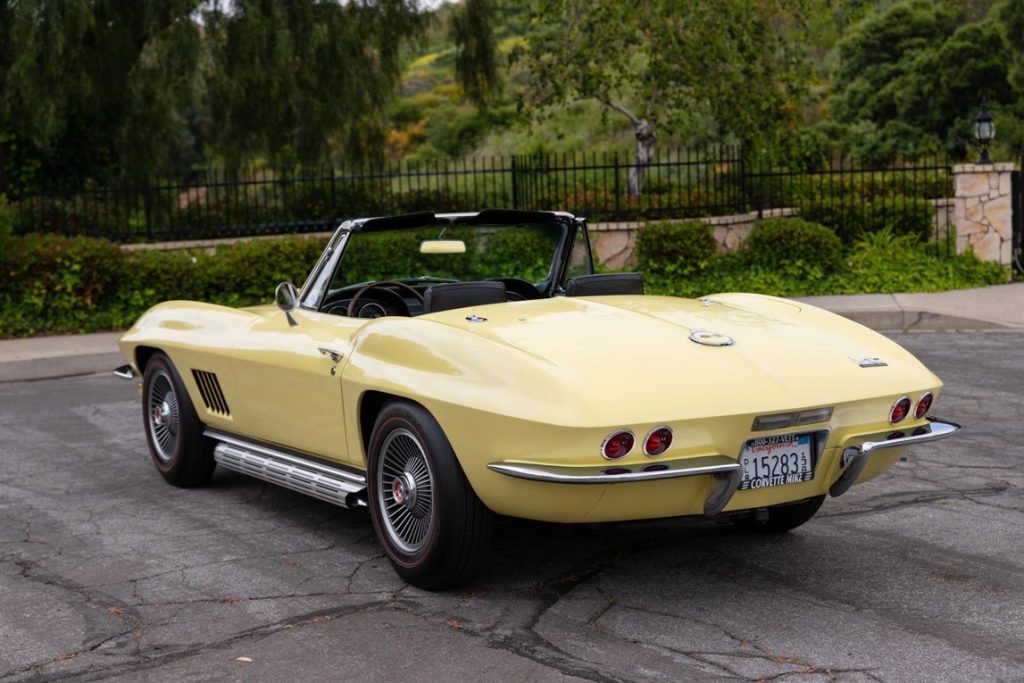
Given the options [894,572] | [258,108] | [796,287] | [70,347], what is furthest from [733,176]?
[894,572]

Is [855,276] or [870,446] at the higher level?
[870,446]

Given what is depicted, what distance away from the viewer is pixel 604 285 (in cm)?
638

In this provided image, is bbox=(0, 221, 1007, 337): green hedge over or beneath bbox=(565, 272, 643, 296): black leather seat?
beneath

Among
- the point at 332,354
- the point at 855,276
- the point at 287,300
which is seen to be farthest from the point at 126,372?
the point at 855,276

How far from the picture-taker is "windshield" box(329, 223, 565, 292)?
257 inches

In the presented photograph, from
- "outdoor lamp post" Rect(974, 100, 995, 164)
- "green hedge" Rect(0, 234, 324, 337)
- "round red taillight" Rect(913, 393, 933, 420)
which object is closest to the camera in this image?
"round red taillight" Rect(913, 393, 933, 420)

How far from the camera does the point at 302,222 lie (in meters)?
18.1

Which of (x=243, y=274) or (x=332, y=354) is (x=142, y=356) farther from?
(x=243, y=274)

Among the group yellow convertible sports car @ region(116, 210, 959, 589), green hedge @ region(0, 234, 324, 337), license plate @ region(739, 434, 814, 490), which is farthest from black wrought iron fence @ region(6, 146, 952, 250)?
license plate @ region(739, 434, 814, 490)

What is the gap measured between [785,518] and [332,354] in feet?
6.95

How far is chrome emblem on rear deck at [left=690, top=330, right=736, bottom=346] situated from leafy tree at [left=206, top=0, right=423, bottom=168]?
13541mm

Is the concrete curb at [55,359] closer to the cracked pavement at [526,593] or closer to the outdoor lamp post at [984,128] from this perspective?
the cracked pavement at [526,593]

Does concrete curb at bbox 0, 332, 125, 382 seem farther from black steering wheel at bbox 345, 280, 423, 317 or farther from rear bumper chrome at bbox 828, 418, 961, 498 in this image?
rear bumper chrome at bbox 828, 418, 961, 498

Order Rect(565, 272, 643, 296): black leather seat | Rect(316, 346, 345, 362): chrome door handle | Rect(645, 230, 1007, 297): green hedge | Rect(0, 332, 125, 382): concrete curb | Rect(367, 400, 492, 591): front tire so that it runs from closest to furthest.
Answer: Rect(367, 400, 492, 591): front tire → Rect(316, 346, 345, 362): chrome door handle → Rect(565, 272, 643, 296): black leather seat → Rect(0, 332, 125, 382): concrete curb → Rect(645, 230, 1007, 297): green hedge
